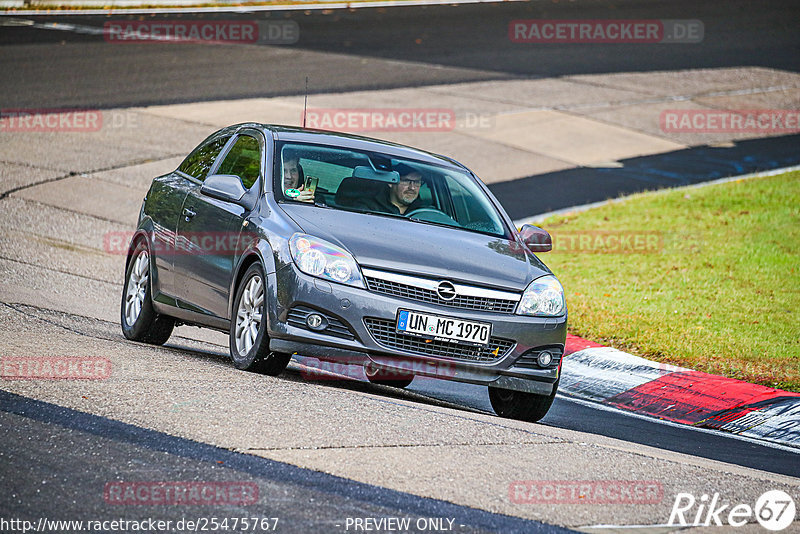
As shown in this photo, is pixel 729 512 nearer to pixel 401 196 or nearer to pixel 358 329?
pixel 358 329

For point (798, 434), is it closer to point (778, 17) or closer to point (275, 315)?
point (275, 315)

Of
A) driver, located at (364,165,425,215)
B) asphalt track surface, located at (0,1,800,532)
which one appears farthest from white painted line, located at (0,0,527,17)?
driver, located at (364,165,425,215)

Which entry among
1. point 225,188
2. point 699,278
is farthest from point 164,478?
point 699,278

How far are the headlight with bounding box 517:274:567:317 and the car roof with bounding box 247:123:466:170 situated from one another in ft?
5.22

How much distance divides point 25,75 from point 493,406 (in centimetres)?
1655

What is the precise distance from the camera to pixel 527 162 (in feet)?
61.3

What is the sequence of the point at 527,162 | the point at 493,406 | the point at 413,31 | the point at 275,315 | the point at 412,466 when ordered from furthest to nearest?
the point at 413,31 → the point at 527,162 → the point at 493,406 → the point at 275,315 → the point at 412,466

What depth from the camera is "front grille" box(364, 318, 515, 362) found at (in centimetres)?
691

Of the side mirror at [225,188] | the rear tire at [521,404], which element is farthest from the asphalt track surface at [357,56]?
the rear tire at [521,404]

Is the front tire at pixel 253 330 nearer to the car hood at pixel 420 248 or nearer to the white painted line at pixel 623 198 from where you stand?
the car hood at pixel 420 248

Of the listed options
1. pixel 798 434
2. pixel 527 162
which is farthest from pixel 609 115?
pixel 798 434

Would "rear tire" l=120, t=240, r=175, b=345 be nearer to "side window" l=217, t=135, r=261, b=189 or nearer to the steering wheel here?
"side window" l=217, t=135, r=261, b=189

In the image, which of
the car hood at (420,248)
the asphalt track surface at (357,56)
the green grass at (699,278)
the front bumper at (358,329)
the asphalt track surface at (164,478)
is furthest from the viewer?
the asphalt track surface at (357,56)

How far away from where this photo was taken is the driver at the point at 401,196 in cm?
791
